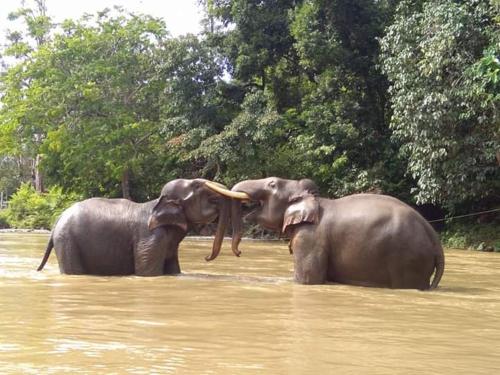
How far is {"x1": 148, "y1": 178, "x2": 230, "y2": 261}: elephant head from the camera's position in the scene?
977 cm

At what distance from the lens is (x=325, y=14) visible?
25.1m

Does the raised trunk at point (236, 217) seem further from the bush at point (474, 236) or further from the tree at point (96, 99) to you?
the tree at point (96, 99)

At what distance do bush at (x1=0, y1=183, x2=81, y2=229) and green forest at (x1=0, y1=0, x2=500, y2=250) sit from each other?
0.87 m

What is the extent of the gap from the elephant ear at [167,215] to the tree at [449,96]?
946 cm

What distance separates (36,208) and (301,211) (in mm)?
26353

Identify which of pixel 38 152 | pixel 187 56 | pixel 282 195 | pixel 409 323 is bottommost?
pixel 409 323

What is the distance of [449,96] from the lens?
1831 centimetres

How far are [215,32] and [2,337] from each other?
77.0 feet

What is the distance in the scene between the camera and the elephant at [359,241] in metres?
8.30

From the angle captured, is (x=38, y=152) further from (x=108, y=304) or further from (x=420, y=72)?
(x=108, y=304)

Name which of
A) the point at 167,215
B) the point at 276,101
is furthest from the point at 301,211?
the point at 276,101

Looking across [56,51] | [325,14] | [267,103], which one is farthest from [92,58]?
[325,14]

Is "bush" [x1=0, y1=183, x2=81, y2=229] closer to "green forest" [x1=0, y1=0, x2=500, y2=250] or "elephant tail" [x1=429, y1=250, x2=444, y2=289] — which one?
"green forest" [x1=0, y1=0, x2=500, y2=250]

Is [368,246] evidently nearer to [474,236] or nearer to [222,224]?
[222,224]
